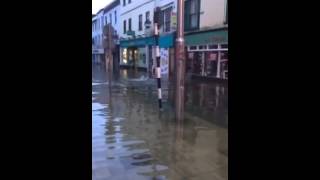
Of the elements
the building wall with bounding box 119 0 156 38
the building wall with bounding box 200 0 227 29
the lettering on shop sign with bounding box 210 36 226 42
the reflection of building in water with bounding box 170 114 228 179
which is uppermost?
the building wall with bounding box 119 0 156 38

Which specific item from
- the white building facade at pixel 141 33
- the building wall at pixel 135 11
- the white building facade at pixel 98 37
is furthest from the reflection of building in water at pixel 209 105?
the white building facade at pixel 98 37

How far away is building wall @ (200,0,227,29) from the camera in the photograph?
14.5m

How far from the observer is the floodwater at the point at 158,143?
359 cm

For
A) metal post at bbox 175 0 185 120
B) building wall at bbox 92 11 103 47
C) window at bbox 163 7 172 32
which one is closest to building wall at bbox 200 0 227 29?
window at bbox 163 7 172 32

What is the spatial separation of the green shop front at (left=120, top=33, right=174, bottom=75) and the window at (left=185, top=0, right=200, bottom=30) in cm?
132

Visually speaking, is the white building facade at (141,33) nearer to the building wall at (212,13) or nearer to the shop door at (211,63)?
the building wall at (212,13)

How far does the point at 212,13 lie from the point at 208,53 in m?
1.57

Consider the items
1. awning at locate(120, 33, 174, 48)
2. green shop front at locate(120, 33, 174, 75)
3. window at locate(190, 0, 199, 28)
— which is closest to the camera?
window at locate(190, 0, 199, 28)

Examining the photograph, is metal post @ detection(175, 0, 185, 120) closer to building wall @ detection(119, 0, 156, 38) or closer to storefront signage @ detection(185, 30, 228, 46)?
storefront signage @ detection(185, 30, 228, 46)

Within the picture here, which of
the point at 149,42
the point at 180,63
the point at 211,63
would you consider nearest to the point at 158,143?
the point at 180,63

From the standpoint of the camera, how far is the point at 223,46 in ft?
45.2

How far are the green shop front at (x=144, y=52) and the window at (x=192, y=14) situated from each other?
4.33 feet

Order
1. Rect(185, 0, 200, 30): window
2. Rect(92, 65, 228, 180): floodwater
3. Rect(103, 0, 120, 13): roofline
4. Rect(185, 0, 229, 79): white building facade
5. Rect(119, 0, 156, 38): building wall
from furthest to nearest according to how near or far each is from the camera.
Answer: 1. Rect(103, 0, 120, 13): roofline
2. Rect(119, 0, 156, 38): building wall
3. Rect(185, 0, 200, 30): window
4. Rect(185, 0, 229, 79): white building facade
5. Rect(92, 65, 228, 180): floodwater
